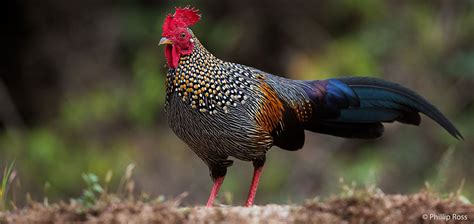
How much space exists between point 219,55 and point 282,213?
22.3 ft

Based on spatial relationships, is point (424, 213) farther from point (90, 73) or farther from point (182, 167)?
point (90, 73)

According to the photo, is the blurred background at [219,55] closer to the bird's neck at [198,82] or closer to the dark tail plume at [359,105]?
the dark tail plume at [359,105]

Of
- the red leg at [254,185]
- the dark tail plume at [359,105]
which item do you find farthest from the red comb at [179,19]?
the red leg at [254,185]

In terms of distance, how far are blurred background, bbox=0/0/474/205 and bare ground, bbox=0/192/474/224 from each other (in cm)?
445

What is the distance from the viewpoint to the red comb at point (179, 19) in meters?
5.38

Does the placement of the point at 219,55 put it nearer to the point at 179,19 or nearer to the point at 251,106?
the point at 179,19

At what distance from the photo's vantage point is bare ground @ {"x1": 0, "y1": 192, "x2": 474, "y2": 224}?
4.39 m

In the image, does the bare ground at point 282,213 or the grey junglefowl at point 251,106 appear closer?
the bare ground at point 282,213

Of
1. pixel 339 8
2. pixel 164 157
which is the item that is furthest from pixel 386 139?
pixel 164 157

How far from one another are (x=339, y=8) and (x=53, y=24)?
163 inches

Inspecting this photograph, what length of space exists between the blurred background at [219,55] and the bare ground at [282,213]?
4.45 metres

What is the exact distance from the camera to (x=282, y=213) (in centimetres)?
457

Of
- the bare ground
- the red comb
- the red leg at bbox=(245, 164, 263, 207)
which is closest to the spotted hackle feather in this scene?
the red comb

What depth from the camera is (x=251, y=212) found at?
4.59 metres
